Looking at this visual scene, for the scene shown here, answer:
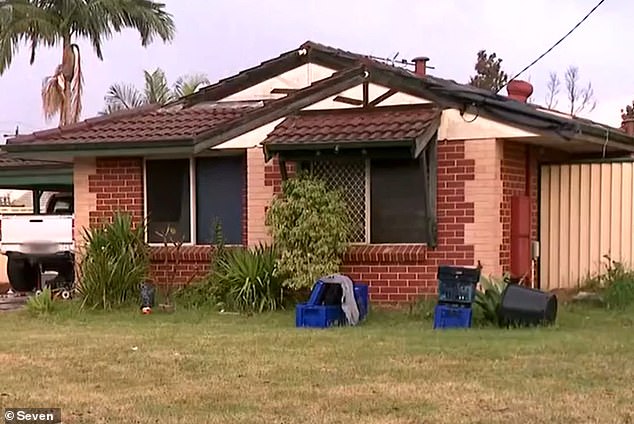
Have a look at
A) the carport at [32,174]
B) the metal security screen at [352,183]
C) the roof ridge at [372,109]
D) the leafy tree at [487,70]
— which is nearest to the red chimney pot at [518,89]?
the roof ridge at [372,109]

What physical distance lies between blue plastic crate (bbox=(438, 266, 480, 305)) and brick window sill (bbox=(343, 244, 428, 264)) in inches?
75.2

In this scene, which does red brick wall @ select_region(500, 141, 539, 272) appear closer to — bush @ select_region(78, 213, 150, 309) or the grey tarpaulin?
the grey tarpaulin

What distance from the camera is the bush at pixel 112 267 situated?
1324cm

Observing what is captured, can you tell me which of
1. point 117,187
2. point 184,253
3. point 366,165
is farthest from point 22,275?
point 366,165

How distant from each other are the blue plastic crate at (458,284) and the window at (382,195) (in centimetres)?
188

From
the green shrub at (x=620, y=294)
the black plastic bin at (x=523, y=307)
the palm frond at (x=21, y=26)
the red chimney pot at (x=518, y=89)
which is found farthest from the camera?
the palm frond at (x=21, y=26)

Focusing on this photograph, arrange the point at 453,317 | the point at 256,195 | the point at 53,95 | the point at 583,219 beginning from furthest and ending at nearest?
the point at 53,95
the point at 583,219
the point at 256,195
the point at 453,317

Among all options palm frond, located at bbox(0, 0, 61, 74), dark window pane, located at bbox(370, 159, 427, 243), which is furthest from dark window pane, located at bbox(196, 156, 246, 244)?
palm frond, located at bbox(0, 0, 61, 74)

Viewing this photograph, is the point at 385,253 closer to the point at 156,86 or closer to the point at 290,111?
the point at 290,111

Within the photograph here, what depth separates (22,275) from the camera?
1794cm

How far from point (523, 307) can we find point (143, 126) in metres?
6.83

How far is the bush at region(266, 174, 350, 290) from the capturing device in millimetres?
12500

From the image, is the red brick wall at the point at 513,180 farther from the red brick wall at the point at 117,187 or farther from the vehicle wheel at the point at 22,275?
the vehicle wheel at the point at 22,275

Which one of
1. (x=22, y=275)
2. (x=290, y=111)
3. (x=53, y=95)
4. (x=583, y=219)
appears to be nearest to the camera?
(x=290, y=111)
